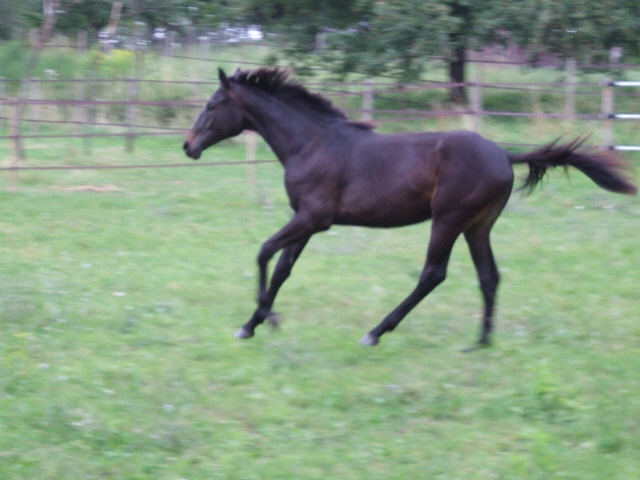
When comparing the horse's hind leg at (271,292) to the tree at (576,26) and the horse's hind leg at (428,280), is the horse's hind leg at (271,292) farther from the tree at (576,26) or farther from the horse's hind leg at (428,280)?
the tree at (576,26)

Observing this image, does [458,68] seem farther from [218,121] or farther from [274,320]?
[274,320]

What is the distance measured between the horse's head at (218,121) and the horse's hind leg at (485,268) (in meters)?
1.85

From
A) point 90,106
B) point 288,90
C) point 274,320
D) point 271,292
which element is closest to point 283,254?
point 271,292

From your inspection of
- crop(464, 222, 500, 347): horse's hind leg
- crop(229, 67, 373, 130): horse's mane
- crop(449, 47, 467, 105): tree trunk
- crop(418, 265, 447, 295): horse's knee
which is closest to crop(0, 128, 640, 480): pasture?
crop(464, 222, 500, 347): horse's hind leg

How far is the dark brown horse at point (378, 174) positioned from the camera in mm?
5121

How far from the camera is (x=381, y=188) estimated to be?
208 inches

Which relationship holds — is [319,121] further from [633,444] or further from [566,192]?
[566,192]

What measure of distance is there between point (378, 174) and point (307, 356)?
4.30 feet

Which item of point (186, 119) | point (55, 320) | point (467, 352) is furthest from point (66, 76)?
point (467, 352)

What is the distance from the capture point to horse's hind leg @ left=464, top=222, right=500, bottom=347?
5395 mm

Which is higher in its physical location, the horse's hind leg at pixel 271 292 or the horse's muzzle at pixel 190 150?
the horse's muzzle at pixel 190 150

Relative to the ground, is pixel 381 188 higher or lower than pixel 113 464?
higher

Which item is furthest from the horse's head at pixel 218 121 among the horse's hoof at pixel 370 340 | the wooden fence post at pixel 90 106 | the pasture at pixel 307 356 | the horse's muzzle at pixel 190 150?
the wooden fence post at pixel 90 106

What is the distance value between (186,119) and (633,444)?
12.6 metres
